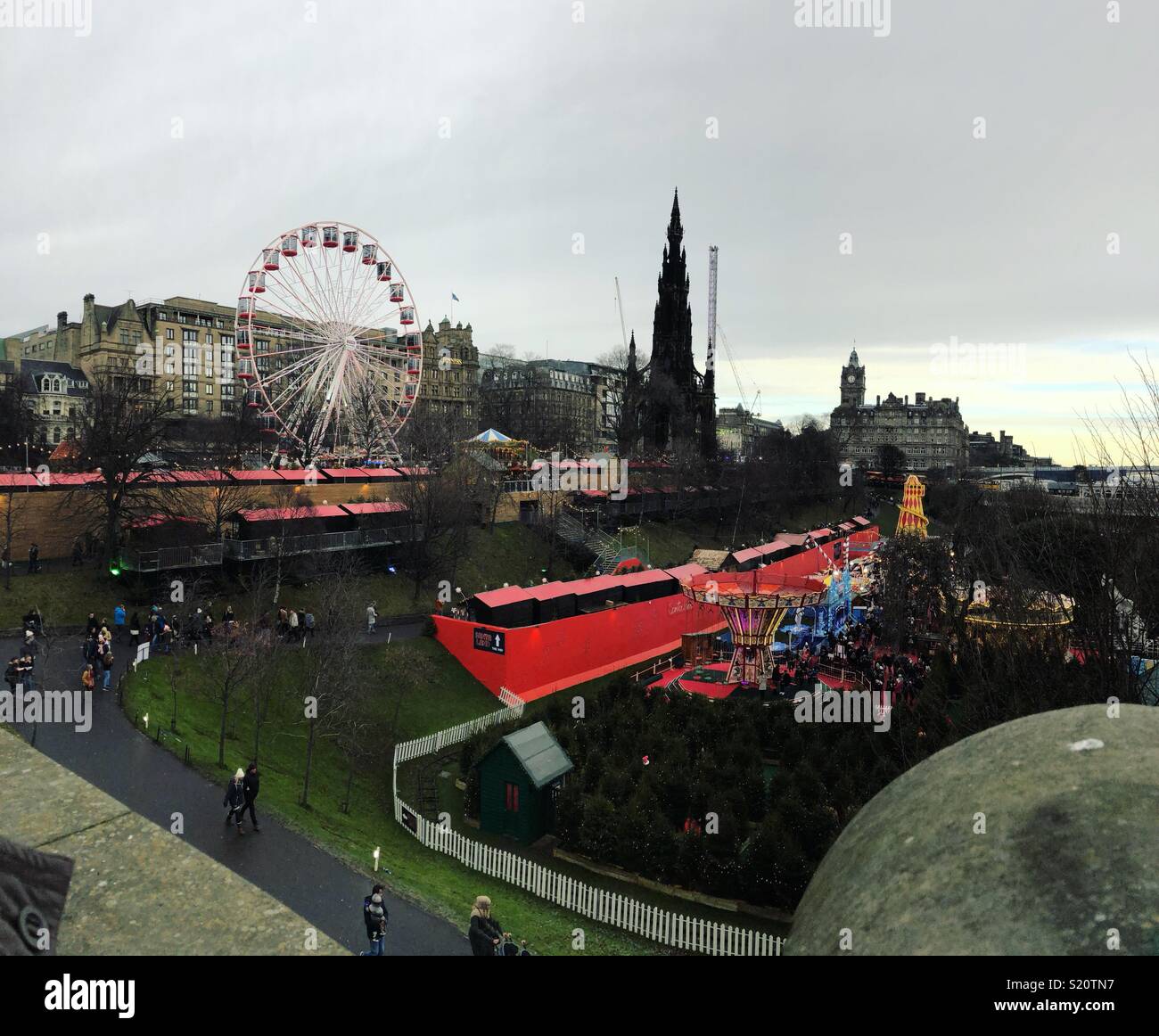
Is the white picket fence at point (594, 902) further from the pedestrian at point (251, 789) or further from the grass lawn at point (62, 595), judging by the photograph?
the grass lawn at point (62, 595)

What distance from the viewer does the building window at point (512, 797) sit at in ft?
64.3

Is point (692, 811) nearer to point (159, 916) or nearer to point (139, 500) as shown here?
point (159, 916)

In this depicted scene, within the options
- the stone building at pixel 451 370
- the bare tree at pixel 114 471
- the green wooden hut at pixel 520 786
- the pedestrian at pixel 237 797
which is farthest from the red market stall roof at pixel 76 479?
the stone building at pixel 451 370

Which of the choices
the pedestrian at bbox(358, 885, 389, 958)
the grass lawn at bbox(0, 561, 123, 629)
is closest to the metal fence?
the grass lawn at bbox(0, 561, 123, 629)

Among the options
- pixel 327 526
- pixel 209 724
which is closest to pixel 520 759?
pixel 209 724

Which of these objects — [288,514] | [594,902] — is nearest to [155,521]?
[288,514]

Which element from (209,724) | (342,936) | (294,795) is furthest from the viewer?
(209,724)

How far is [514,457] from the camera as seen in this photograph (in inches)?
2331

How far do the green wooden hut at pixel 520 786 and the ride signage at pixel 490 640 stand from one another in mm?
9371

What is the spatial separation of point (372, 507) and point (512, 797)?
2359 centimetres
